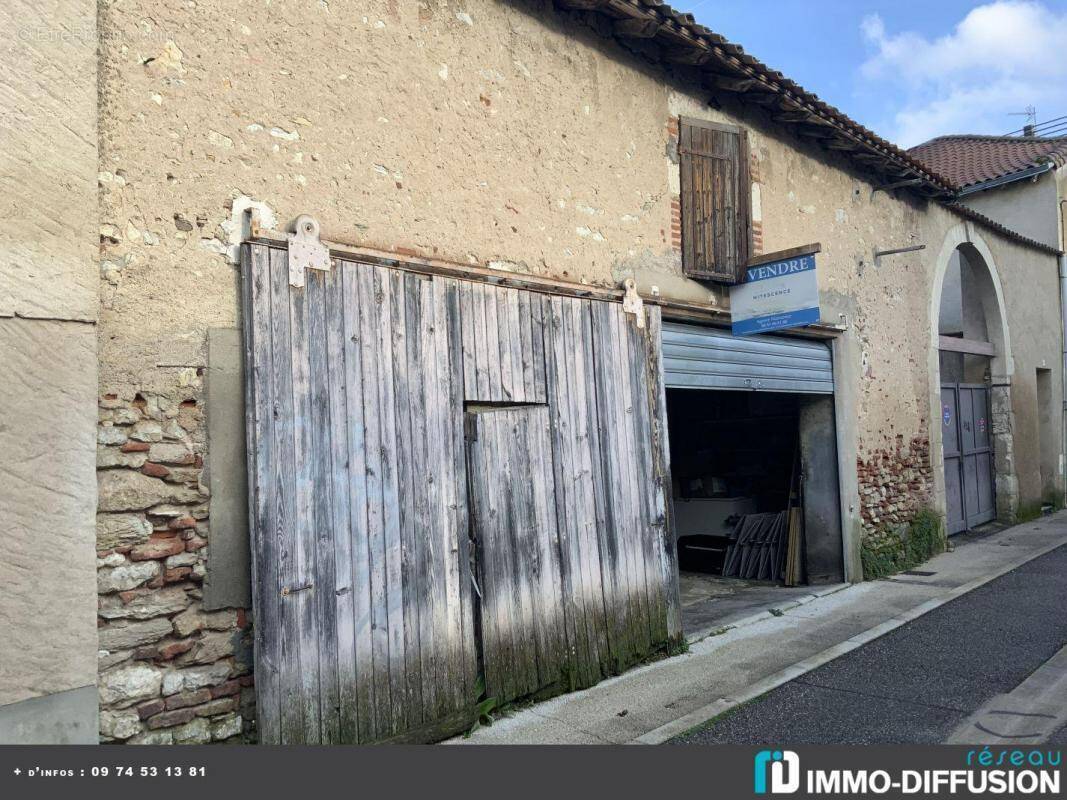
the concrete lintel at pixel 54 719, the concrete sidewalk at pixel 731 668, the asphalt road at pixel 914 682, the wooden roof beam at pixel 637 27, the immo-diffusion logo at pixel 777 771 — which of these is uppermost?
the wooden roof beam at pixel 637 27

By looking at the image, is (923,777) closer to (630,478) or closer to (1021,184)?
(630,478)

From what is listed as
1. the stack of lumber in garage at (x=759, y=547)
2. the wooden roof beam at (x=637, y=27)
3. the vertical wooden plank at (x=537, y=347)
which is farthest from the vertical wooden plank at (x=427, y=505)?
the stack of lumber in garage at (x=759, y=547)

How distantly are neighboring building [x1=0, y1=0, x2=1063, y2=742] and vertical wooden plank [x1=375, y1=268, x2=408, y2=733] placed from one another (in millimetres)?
16

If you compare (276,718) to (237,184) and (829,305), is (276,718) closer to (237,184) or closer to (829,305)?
(237,184)

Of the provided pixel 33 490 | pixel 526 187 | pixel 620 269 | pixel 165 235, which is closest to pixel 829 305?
pixel 620 269

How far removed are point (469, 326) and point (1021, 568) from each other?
765cm

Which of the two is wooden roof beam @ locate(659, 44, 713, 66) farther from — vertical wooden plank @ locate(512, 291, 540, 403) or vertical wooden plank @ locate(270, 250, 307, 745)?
vertical wooden plank @ locate(270, 250, 307, 745)

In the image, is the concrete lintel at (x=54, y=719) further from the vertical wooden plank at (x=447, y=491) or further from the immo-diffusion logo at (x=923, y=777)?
the immo-diffusion logo at (x=923, y=777)

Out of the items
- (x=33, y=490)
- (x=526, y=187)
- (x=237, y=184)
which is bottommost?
(x=33, y=490)

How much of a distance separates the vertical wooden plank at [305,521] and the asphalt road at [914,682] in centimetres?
196

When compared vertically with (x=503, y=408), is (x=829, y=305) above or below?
above

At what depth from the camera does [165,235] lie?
3445 mm

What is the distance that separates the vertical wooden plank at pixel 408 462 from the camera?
412cm

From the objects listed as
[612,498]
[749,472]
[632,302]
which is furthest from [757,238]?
[749,472]
